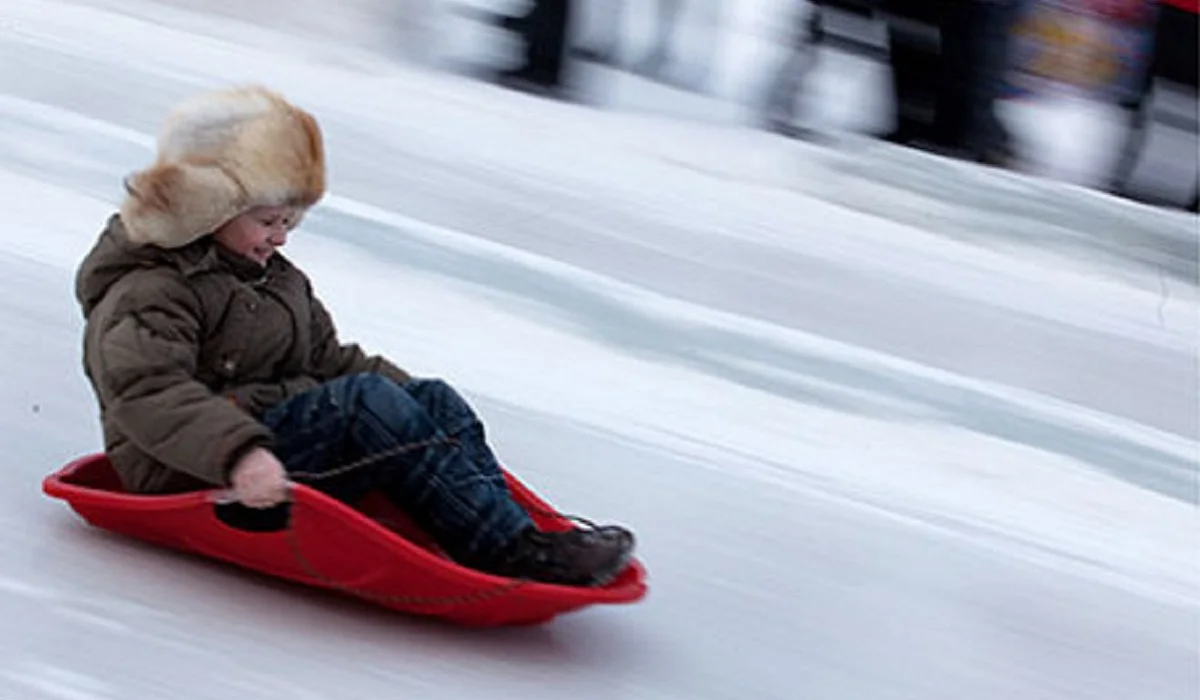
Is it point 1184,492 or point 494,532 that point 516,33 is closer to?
point 1184,492

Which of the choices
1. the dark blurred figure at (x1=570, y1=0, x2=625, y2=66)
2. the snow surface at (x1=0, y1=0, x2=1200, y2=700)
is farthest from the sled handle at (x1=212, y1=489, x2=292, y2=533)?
the dark blurred figure at (x1=570, y1=0, x2=625, y2=66)

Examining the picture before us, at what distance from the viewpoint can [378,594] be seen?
7.57 ft

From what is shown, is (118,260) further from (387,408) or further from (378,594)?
(378,594)

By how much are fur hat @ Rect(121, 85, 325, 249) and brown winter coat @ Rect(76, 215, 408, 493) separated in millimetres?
46

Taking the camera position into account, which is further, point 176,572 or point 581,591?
point 176,572

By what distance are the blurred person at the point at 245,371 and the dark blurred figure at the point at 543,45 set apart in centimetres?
358

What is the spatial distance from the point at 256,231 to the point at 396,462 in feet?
1.10

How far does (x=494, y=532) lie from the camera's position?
233cm

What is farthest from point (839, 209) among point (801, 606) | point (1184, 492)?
point (801, 606)

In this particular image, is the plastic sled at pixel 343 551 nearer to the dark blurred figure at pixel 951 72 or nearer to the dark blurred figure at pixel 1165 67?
the dark blurred figure at pixel 951 72

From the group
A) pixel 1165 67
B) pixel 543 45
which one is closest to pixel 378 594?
pixel 543 45

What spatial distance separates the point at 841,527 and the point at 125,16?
341 centimetres

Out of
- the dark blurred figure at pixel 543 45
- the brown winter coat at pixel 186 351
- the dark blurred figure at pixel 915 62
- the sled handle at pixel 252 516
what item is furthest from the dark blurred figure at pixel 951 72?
the sled handle at pixel 252 516

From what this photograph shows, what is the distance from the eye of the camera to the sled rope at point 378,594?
2.25 m
